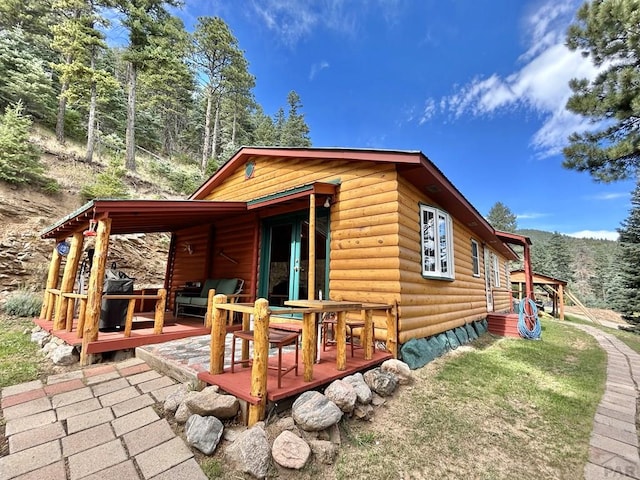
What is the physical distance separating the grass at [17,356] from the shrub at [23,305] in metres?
0.69

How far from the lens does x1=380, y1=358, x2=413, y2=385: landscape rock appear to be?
12.0 feet

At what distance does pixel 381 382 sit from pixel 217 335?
192 cm

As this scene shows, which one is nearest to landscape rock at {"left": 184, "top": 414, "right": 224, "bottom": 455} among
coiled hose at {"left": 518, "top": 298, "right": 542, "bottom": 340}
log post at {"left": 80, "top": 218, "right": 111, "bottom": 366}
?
log post at {"left": 80, "top": 218, "right": 111, "bottom": 366}

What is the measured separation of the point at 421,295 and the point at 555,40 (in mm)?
9579

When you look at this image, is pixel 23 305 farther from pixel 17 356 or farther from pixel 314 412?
pixel 314 412

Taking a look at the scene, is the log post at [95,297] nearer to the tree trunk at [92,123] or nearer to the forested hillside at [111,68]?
the tree trunk at [92,123]

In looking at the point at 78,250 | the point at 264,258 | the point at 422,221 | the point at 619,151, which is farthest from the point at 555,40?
the point at 78,250

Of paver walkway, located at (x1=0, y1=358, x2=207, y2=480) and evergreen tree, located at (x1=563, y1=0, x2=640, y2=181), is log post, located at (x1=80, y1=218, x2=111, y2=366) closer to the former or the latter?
paver walkway, located at (x1=0, y1=358, x2=207, y2=480)

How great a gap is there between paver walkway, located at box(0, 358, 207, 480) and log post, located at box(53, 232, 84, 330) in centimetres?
192

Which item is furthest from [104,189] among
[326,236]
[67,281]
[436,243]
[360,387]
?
[360,387]

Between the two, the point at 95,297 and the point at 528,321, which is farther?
the point at 528,321

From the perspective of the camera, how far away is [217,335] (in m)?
2.96

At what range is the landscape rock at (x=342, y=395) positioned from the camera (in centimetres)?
273

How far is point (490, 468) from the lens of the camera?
227 centimetres
